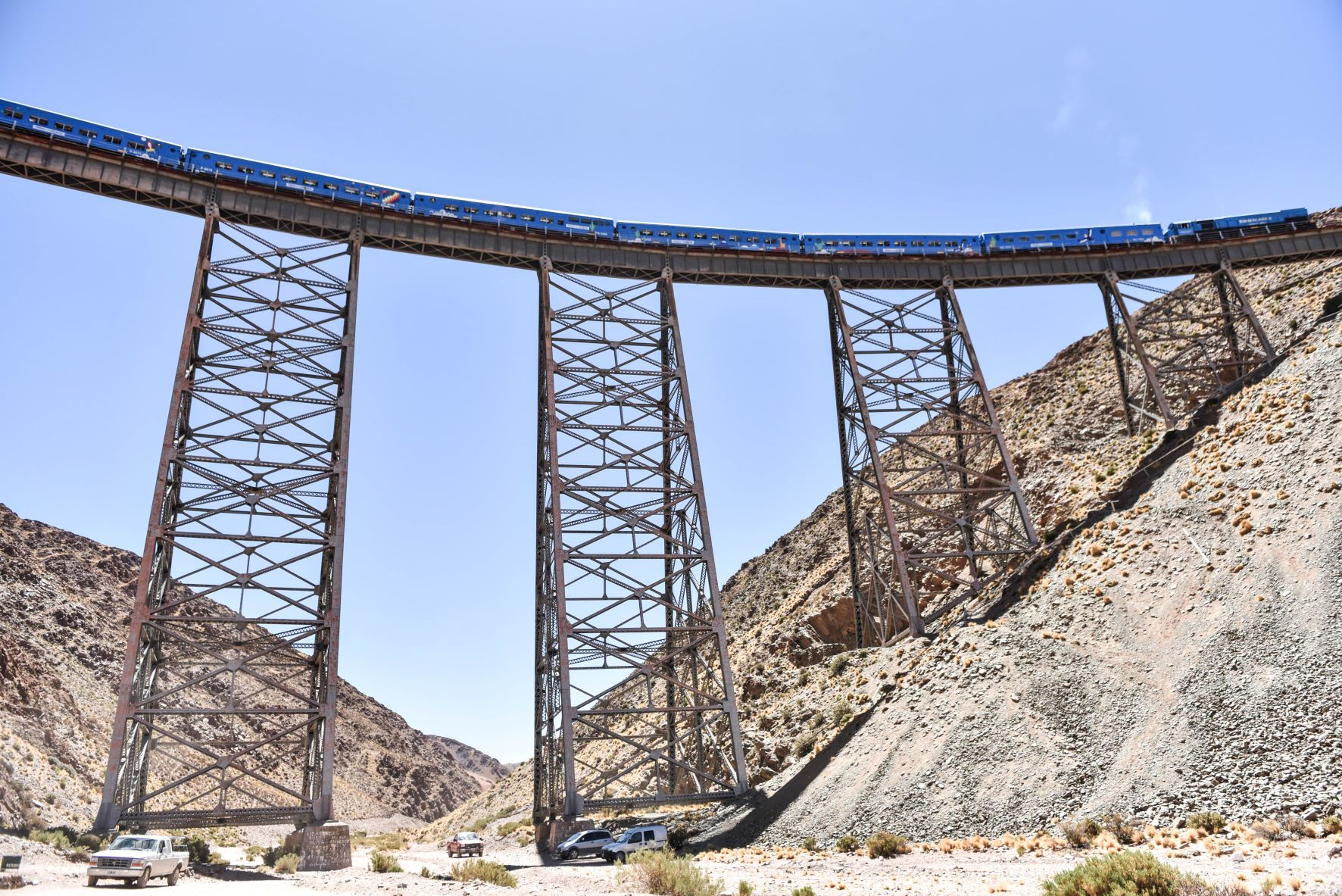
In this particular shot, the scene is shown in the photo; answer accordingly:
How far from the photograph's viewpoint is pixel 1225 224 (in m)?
35.2

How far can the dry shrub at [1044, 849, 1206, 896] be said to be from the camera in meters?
10.2

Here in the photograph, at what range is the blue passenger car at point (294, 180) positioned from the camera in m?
26.5

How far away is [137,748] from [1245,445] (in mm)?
29621

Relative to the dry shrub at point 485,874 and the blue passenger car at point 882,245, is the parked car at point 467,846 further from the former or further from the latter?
the blue passenger car at point 882,245

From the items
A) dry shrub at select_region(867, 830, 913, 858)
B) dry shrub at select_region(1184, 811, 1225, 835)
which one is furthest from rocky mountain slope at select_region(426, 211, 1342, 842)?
dry shrub at select_region(867, 830, 913, 858)

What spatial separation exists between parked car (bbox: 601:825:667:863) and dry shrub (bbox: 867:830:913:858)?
5.60 m

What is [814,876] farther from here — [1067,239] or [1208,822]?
[1067,239]

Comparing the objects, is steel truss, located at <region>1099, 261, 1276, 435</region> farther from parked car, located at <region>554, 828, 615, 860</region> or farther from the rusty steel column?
parked car, located at <region>554, 828, 615, 860</region>

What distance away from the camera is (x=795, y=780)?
2391cm

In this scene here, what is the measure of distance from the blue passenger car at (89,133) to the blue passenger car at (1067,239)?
27.1m

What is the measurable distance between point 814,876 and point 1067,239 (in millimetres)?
26739

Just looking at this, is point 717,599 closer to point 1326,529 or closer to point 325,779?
point 325,779

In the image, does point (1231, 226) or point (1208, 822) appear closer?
point (1208, 822)

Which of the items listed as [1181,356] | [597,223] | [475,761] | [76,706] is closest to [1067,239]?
[1181,356]
